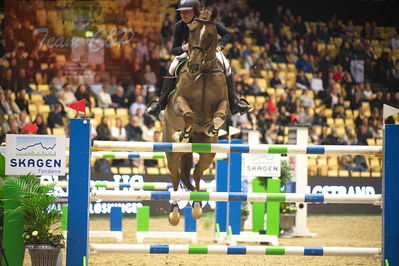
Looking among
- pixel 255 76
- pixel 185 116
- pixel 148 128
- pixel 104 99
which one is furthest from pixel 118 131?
pixel 185 116

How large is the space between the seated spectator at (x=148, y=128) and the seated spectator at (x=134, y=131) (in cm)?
10

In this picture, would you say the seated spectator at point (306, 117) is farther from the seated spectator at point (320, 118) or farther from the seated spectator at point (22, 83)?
the seated spectator at point (22, 83)

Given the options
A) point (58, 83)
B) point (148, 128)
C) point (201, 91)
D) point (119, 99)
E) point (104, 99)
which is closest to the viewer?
point (201, 91)

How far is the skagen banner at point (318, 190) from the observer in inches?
446

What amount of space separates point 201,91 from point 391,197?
1.85 m

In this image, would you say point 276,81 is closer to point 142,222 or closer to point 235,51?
point 235,51

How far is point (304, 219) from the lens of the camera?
33.4 ft

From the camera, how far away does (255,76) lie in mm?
16188

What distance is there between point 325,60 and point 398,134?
1309 centimetres

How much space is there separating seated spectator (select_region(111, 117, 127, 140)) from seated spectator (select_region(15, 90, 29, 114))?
182cm

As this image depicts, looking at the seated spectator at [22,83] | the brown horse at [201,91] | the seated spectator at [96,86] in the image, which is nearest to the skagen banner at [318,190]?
Result: the seated spectator at [96,86]

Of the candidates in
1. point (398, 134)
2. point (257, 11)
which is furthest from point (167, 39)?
point (398, 134)

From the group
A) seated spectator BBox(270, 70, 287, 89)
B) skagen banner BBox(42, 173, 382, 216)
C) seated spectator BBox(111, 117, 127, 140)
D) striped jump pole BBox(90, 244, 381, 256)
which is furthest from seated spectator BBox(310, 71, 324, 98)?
striped jump pole BBox(90, 244, 381, 256)

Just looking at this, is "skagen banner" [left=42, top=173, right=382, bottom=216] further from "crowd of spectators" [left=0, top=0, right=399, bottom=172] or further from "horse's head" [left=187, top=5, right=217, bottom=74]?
"horse's head" [left=187, top=5, right=217, bottom=74]
